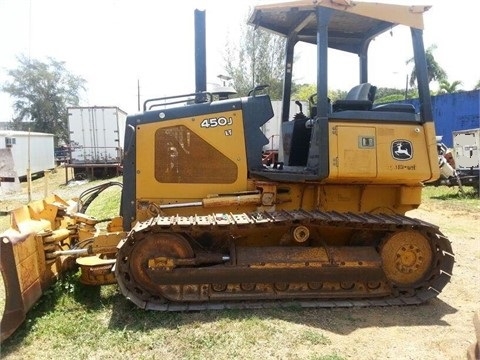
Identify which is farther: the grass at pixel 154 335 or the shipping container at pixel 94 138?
the shipping container at pixel 94 138

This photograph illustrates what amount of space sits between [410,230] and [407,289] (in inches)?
24.0

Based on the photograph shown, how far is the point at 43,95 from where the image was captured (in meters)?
42.6

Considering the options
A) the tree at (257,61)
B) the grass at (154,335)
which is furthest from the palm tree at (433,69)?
the grass at (154,335)

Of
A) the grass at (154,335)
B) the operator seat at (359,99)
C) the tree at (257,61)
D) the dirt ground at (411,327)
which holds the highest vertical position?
the tree at (257,61)

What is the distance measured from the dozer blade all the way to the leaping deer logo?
11.8 ft

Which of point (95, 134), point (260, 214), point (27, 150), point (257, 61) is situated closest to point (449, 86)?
point (257, 61)

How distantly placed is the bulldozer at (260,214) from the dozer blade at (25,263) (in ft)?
0.05

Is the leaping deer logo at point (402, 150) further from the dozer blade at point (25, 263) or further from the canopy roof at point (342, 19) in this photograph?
the dozer blade at point (25, 263)

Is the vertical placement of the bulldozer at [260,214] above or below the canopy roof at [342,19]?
below

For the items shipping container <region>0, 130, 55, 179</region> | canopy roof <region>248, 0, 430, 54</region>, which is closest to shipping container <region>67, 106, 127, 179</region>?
shipping container <region>0, 130, 55, 179</region>

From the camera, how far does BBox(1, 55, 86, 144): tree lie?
41281 millimetres

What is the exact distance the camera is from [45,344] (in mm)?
3656

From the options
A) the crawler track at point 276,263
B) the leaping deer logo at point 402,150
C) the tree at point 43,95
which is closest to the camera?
the crawler track at point 276,263

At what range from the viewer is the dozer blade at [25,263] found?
371 centimetres
